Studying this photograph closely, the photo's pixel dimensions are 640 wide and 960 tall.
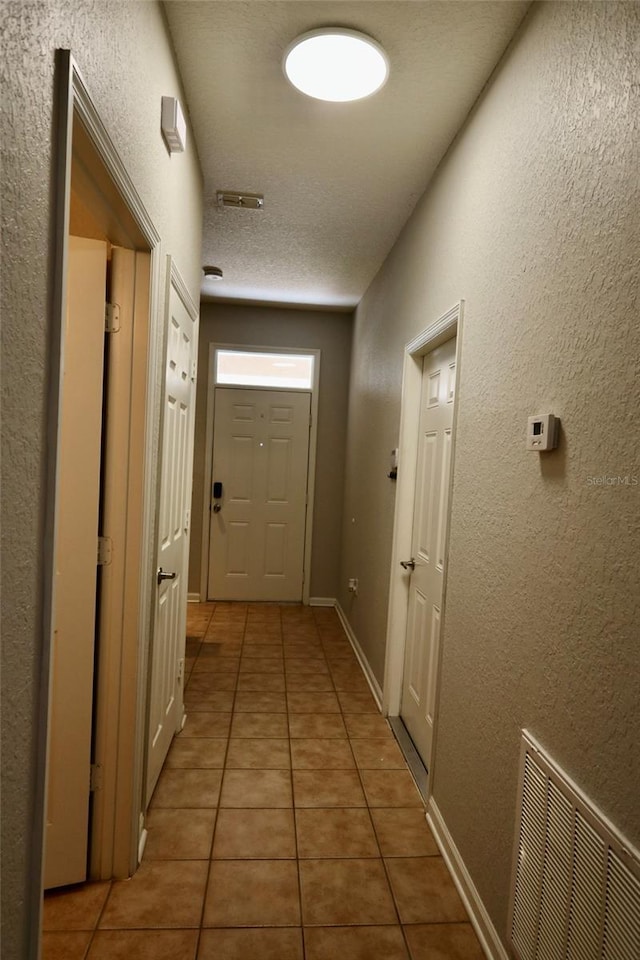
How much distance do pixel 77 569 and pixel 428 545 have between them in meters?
1.60

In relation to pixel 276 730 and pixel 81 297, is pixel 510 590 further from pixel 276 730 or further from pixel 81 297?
pixel 276 730

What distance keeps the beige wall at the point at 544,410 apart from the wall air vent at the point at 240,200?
3.49 feet

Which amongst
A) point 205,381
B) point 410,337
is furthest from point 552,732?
point 205,381

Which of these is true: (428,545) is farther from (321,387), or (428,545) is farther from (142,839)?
(321,387)

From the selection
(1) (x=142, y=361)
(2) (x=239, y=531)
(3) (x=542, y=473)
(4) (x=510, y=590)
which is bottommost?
(2) (x=239, y=531)

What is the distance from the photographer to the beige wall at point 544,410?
3.58ft

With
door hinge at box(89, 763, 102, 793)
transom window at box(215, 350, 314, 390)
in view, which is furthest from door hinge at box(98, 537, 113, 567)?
transom window at box(215, 350, 314, 390)

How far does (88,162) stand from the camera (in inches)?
46.1

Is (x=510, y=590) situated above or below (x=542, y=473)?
below

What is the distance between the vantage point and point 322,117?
87.0 inches

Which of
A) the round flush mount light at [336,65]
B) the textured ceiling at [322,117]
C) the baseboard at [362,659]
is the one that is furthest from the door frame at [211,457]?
the round flush mount light at [336,65]

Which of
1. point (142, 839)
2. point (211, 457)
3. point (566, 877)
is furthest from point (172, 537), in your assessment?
point (211, 457)

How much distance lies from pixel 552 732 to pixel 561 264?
45.1 inches

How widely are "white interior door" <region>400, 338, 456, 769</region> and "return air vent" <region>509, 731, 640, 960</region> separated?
3.20ft
